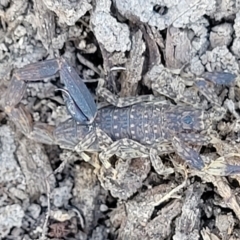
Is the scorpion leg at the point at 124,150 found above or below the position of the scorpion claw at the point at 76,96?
below

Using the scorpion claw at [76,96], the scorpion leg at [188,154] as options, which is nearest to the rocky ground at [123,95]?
the scorpion leg at [188,154]

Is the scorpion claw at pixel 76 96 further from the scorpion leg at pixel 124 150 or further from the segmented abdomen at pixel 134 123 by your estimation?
the scorpion leg at pixel 124 150

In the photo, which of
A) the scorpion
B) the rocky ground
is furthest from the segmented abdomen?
the rocky ground

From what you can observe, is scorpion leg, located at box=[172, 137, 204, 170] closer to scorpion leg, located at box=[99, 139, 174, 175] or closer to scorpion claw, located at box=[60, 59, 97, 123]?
scorpion leg, located at box=[99, 139, 174, 175]

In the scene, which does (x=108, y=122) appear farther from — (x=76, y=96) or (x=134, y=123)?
(x=76, y=96)

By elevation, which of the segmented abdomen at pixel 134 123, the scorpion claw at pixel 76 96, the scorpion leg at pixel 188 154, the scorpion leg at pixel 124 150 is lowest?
the scorpion leg at pixel 188 154

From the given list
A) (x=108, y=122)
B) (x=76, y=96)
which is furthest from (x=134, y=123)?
(x=76, y=96)

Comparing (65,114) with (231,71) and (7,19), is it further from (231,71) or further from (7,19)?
(231,71)
